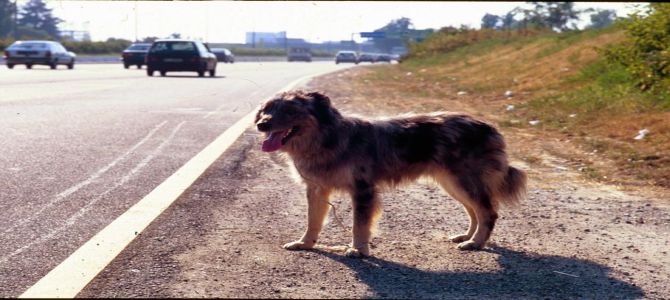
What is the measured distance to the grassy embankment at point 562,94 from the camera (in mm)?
11047

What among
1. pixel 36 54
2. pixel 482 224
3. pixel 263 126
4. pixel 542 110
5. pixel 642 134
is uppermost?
pixel 263 126

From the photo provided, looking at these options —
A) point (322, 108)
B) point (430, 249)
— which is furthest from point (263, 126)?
point (430, 249)

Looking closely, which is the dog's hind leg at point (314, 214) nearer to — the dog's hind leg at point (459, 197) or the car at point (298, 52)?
the dog's hind leg at point (459, 197)

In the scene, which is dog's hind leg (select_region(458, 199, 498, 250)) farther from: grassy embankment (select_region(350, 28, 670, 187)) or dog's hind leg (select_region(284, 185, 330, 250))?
grassy embankment (select_region(350, 28, 670, 187))

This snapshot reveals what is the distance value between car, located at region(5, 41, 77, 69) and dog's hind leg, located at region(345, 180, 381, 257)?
29.9 meters

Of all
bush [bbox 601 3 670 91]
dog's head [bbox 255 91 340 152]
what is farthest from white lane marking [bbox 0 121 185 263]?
bush [bbox 601 3 670 91]

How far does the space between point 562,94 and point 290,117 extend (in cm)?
1510

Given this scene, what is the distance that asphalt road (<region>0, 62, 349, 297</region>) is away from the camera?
18.2 ft

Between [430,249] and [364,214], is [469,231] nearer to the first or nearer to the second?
[430,249]

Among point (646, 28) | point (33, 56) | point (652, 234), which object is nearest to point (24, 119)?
point (652, 234)

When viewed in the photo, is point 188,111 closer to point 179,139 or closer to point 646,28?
point 179,139

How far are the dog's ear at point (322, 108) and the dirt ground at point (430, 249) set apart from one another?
829 millimetres

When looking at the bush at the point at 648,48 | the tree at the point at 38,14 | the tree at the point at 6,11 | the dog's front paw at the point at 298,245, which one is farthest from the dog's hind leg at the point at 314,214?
the bush at the point at 648,48

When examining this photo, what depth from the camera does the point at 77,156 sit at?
9.50 metres
